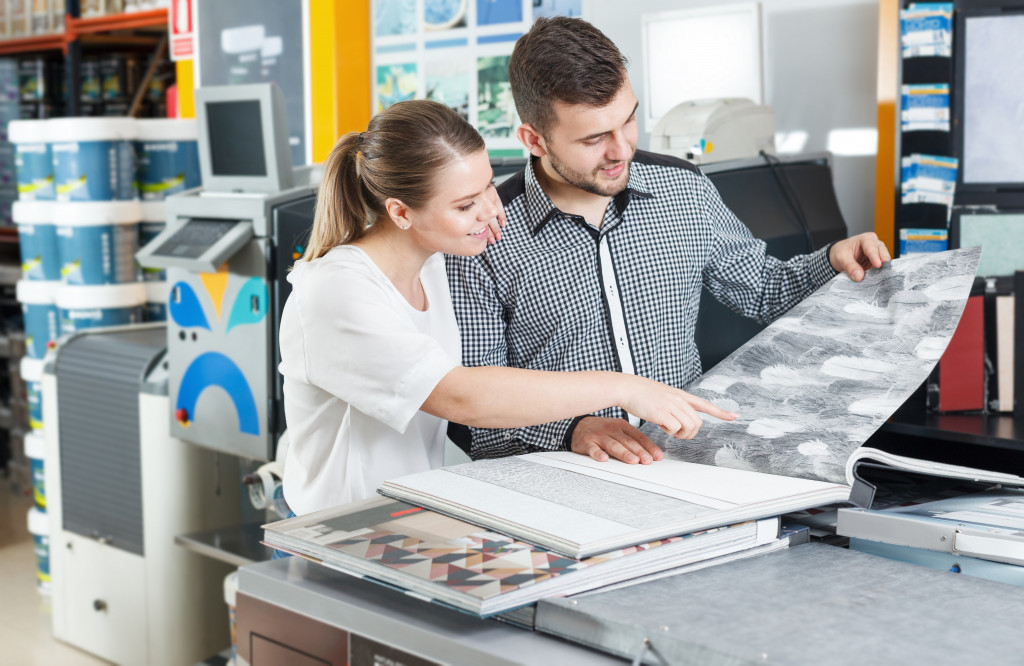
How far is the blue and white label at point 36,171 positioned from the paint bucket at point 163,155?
32 cm

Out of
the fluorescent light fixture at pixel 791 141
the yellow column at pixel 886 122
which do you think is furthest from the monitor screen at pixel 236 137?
the yellow column at pixel 886 122

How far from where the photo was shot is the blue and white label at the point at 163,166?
3.58 m

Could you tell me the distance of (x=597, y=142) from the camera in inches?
56.7

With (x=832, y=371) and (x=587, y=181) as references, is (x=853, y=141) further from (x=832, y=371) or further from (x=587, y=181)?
(x=832, y=371)

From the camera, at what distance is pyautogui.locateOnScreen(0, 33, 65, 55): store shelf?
499 centimetres

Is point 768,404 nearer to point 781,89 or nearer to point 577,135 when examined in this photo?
point 577,135

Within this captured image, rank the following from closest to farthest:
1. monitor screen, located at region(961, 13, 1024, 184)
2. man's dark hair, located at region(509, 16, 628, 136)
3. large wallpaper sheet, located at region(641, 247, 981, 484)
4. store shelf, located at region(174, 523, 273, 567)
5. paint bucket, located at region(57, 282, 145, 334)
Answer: large wallpaper sheet, located at region(641, 247, 981, 484)
man's dark hair, located at region(509, 16, 628, 136)
monitor screen, located at region(961, 13, 1024, 184)
store shelf, located at region(174, 523, 273, 567)
paint bucket, located at region(57, 282, 145, 334)

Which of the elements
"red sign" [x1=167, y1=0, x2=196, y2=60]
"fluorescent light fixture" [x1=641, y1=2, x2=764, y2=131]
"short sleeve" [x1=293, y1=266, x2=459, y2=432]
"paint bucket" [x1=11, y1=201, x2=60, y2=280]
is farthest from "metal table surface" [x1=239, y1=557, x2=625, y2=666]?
"red sign" [x1=167, y1=0, x2=196, y2=60]

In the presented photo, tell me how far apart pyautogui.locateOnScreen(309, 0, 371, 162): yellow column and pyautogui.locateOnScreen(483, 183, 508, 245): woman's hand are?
2.28 metres

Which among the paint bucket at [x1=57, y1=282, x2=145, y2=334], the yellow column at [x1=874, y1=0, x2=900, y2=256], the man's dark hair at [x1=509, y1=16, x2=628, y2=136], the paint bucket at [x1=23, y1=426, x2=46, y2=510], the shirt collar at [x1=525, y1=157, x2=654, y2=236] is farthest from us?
the paint bucket at [x1=23, y1=426, x2=46, y2=510]

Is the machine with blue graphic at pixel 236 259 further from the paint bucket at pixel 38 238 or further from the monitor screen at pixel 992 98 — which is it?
the monitor screen at pixel 992 98

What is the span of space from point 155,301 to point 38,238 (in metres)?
0.46

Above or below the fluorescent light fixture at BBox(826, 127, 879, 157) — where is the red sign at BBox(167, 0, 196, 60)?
above

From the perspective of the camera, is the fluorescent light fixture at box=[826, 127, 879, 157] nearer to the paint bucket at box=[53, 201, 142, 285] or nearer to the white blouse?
the white blouse
